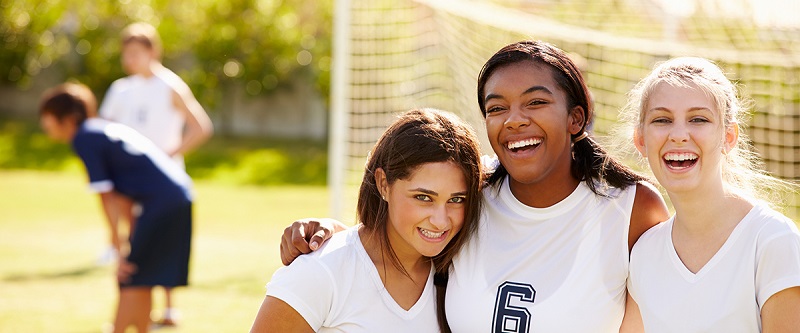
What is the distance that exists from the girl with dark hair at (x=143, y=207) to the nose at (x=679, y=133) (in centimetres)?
349

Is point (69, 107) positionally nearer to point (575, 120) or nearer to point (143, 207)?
point (143, 207)

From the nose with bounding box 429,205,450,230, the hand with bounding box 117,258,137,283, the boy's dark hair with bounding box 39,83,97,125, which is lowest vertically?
the hand with bounding box 117,258,137,283

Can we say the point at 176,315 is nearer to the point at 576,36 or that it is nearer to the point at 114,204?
the point at 114,204

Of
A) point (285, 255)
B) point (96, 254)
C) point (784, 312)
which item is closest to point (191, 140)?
point (96, 254)

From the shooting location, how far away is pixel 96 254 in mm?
9156

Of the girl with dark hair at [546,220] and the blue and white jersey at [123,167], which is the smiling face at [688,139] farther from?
the blue and white jersey at [123,167]

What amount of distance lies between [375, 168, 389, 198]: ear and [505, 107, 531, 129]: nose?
0.36 meters

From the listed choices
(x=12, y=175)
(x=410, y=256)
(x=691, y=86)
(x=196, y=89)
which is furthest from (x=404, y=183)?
(x=196, y=89)

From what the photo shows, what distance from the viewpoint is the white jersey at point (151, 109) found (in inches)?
286

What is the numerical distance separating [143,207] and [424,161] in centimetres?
310

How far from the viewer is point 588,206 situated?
256 cm

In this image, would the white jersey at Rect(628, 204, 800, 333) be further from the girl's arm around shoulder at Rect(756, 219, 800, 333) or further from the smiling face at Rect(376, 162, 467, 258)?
the smiling face at Rect(376, 162, 467, 258)

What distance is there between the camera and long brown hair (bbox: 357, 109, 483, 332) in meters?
2.47

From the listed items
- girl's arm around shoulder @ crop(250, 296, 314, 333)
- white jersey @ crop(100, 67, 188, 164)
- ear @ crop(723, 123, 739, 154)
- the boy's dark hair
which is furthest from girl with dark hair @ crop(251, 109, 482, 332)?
white jersey @ crop(100, 67, 188, 164)
